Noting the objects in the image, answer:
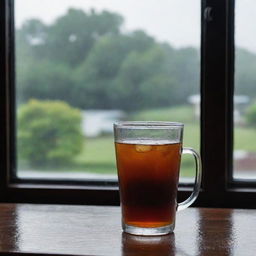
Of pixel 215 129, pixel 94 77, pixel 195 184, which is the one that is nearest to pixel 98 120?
pixel 94 77

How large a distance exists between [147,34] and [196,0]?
0.55 feet

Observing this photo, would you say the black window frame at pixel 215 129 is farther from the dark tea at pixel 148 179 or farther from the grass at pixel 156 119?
the dark tea at pixel 148 179

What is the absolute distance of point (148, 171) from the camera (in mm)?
894

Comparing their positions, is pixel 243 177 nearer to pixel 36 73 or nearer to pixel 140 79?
pixel 140 79

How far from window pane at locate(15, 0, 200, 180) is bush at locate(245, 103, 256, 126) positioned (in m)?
0.14

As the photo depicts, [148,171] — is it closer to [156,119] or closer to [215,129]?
[215,129]

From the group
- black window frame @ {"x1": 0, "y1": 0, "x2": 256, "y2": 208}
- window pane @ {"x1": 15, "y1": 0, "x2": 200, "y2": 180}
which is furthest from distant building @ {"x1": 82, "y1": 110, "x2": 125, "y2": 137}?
black window frame @ {"x1": 0, "y1": 0, "x2": 256, "y2": 208}

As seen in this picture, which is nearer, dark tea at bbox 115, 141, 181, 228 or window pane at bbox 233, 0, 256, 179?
dark tea at bbox 115, 141, 181, 228

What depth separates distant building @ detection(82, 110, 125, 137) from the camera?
1.52 m

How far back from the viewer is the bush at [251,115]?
1423mm

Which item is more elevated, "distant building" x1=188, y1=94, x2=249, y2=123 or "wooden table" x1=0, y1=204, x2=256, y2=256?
"distant building" x1=188, y1=94, x2=249, y2=123

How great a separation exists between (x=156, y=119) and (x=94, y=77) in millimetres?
222

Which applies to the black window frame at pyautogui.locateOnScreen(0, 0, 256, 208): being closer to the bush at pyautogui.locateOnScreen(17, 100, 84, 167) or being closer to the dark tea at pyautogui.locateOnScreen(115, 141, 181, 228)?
the bush at pyautogui.locateOnScreen(17, 100, 84, 167)

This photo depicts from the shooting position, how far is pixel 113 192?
1.40 metres
